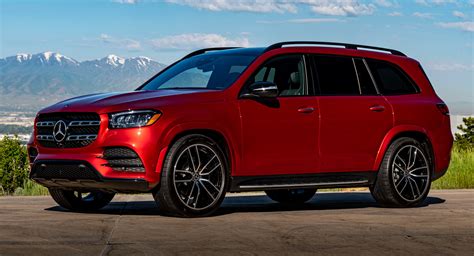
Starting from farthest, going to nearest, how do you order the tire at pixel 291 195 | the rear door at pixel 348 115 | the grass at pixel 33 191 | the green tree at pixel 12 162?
the green tree at pixel 12 162, the grass at pixel 33 191, the tire at pixel 291 195, the rear door at pixel 348 115

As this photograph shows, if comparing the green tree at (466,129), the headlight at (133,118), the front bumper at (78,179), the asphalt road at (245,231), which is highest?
the headlight at (133,118)

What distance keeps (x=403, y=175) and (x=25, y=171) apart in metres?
19.0

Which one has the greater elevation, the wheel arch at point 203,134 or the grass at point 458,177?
the wheel arch at point 203,134

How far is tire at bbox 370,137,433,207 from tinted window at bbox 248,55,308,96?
1404 mm

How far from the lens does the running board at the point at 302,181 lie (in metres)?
10.5

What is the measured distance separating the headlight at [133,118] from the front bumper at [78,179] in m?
0.51

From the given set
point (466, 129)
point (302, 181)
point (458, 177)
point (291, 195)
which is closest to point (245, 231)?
point (302, 181)

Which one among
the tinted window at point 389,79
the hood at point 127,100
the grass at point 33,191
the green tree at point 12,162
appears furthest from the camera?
the green tree at point 12,162

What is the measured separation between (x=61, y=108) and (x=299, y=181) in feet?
8.85

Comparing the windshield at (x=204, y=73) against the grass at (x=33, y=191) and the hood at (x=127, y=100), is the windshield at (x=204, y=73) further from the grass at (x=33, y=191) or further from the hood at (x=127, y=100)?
the grass at (x=33, y=191)

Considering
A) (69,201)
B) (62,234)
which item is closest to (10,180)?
(69,201)

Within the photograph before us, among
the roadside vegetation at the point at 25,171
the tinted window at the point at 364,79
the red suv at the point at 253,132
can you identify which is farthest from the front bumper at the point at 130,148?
the roadside vegetation at the point at 25,171

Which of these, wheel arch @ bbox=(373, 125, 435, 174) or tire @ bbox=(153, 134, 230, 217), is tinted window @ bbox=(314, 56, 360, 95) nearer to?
wheel arch @ bbox=(373, 125, 435, 174)

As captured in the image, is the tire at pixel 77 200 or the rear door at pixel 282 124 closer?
the rear door at pixel 282 124
